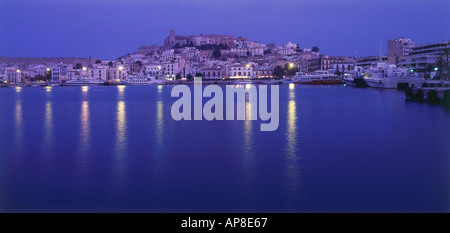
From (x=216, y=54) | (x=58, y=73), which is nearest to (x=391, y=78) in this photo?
(x=58, y=73)

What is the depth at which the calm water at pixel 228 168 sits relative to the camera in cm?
552

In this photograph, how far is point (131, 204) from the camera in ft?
18.0

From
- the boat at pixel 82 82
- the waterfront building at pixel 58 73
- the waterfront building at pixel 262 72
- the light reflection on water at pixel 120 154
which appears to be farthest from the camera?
the waterfront building at pixel 58 73

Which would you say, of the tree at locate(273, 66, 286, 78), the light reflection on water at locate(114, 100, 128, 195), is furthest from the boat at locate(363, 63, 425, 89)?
the tree at locate(273, 66, 286, 78)

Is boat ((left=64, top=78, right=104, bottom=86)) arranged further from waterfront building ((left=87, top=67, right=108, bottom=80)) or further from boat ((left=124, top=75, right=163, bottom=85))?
boat ((left=124, top=75, right=163, bottom=85))

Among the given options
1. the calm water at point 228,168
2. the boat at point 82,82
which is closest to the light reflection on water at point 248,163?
the calm water at point 228,168

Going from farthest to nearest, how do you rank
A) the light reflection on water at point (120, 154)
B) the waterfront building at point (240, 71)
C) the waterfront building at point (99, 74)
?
the waterfront building at point (99, 74) → the waterfront building at point (240, 71) → the light reflection on water at point (120, 154)

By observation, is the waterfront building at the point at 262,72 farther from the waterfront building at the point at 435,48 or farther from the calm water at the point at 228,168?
the calm water at the point at 228,168

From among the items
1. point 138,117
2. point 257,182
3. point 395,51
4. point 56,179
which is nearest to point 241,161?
point 257,182

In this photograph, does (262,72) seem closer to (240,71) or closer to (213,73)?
(240,71)

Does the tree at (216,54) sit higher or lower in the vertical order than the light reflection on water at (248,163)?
higher

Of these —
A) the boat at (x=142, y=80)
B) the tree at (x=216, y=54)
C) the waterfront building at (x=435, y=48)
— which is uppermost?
the tree at (x=216, y=54)

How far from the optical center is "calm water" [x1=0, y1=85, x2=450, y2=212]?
5.52 m

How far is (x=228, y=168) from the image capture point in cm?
719
